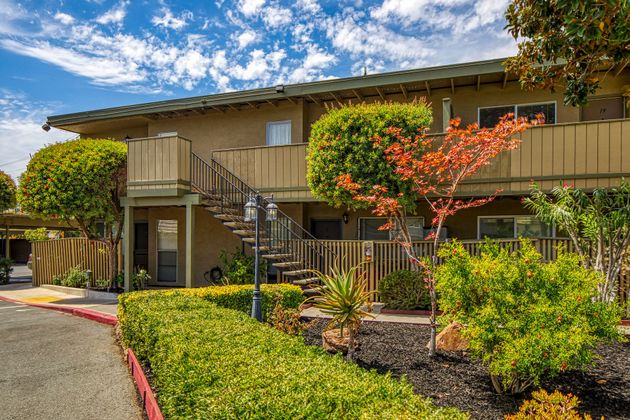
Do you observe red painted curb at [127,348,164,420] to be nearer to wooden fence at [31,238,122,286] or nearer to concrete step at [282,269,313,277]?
concrete step at [282,269,313,277]

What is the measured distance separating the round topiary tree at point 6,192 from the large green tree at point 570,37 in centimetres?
2047

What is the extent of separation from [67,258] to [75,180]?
4469 millimetres

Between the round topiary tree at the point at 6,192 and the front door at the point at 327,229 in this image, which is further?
the round topiary tree at the point at 6,192

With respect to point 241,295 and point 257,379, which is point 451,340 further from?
point 257,379

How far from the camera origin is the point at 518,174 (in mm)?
11047

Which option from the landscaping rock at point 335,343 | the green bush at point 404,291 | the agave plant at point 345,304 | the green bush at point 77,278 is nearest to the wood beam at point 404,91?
the green bush at point 404,291

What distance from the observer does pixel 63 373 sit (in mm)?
6770

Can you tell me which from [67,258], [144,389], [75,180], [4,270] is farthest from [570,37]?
[4,270]

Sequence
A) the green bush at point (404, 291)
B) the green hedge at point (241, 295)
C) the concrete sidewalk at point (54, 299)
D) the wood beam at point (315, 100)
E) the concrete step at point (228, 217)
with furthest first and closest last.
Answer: the wood beam at point (315, 100), the concrete step at point (228, 217), the concrete sidewalk at point (54, 299), the green bush at point (404, 291), the green hedge at point (241, 295)

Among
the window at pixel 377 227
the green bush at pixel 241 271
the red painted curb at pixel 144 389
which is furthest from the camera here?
the window at pixel 377 227

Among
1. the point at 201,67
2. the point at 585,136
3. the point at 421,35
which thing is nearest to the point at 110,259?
the point at 201,67

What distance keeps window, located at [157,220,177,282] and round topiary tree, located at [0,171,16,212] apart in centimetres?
769

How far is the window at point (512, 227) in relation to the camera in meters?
12.9

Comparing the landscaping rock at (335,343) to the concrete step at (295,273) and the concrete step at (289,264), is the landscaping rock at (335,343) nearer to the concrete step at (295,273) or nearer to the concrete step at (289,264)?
the concrete step at (295,273)
